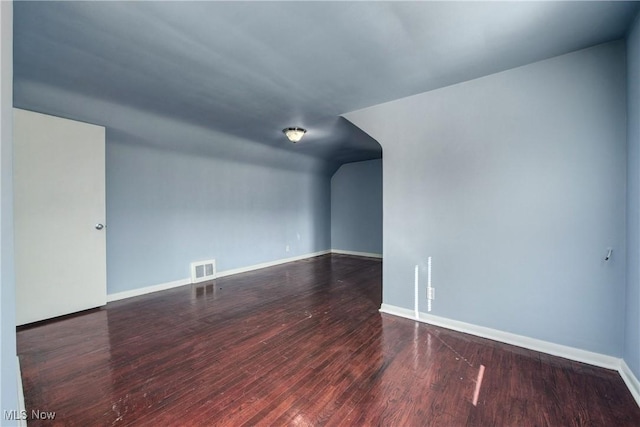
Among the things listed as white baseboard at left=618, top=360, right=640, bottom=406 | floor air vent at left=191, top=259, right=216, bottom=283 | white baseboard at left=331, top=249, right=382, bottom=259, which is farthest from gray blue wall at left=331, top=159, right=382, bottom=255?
white baseboard at left=618, top=360, right=640, bottom=406

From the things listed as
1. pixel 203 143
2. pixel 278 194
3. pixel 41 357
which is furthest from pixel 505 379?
pixel 278 194

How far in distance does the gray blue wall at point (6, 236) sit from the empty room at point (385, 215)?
17mm

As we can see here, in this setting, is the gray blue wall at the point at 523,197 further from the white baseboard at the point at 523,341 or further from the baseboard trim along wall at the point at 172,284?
the baseboard trim along wall at the point at 172,284

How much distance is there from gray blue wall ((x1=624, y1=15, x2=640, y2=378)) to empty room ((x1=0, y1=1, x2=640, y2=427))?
3 centimetres

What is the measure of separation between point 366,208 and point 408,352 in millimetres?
4800

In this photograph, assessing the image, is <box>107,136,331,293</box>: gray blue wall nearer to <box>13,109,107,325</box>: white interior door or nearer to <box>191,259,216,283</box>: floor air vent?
<box>191,259,216,283</box>: floor air vent

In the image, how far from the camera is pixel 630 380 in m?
1.79

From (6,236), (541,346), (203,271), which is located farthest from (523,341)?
(203,271)

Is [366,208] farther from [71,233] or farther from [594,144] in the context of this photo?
[71,233]

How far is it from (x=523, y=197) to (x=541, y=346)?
4.21ft

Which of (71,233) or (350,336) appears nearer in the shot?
(350,336)

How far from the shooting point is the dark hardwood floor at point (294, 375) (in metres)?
1.57

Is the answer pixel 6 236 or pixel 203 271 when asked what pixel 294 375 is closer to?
pixel 6 236

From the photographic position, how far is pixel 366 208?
6848 millimetres
